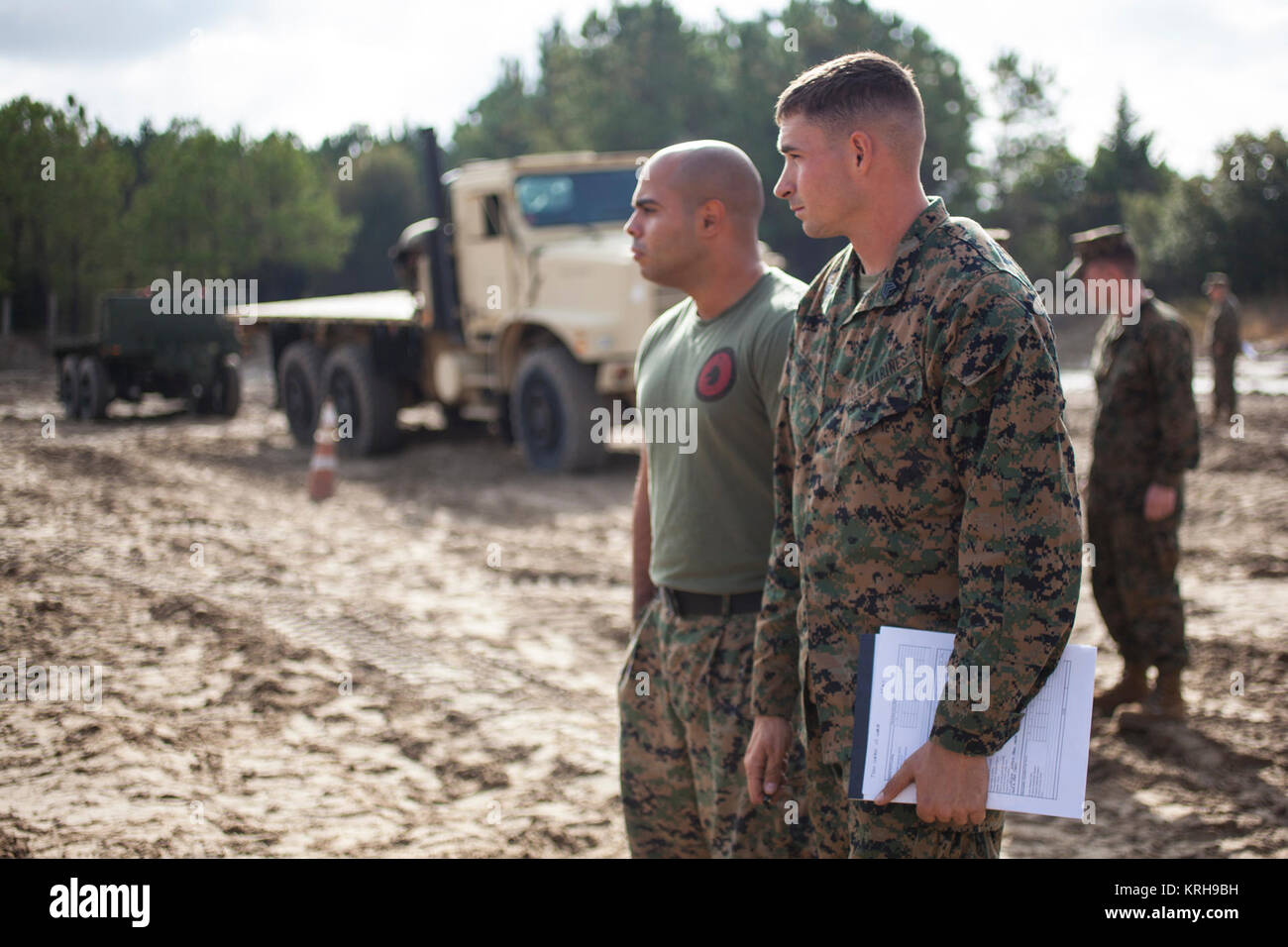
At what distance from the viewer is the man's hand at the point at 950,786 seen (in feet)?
5.08

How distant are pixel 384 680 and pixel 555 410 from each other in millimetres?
4989

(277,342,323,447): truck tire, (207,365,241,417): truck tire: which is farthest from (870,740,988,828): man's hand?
(207,365,241,417): truck tire

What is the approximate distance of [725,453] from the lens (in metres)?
2.23

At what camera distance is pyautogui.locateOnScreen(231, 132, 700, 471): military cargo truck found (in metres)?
8.87

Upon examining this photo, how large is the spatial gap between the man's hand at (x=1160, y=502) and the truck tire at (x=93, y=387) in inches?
479

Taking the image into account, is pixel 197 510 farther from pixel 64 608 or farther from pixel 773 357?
pixel 773 357

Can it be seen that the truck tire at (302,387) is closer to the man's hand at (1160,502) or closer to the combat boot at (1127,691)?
the combat boot at (1127,691)

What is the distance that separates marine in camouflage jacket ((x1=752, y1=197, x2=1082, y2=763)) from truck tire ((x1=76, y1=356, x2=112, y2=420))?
12959mm

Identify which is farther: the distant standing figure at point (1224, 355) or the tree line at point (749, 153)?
the tree line at point (749, 153)

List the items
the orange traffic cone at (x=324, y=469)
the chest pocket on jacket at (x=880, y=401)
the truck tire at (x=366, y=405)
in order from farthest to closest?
the truck tire at (x=366, y=405), the orange traffic cone at (x=324, y=469), the chest pocket on jacket at (x=880, y=401)

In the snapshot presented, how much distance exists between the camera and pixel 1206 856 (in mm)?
3129

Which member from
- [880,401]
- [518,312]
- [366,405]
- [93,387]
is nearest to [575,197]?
[518,312]

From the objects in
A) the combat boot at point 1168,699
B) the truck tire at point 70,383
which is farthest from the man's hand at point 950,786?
the truck tire at point 70,383

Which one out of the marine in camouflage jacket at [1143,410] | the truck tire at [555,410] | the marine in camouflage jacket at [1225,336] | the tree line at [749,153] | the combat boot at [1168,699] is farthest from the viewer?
the tree line at [749,153]
